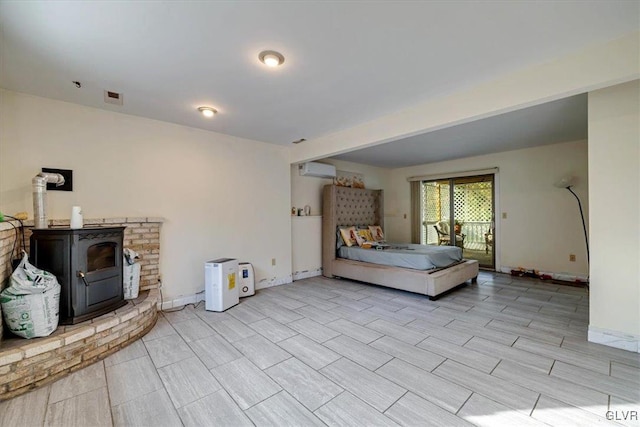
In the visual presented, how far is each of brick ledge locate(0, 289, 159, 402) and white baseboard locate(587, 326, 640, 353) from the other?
427 centimetres

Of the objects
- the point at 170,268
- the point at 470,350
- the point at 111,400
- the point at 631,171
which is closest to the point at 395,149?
the point at 631,171

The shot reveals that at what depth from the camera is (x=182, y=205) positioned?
3523 mm

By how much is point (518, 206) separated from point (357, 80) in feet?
15.1

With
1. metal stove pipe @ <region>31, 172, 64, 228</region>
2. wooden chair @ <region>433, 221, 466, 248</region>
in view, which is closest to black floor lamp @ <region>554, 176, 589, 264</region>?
wooden chair @ <region>433, 221, 466, 248</region>

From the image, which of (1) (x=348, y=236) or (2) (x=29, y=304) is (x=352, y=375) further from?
(1) (x=348, y=236)

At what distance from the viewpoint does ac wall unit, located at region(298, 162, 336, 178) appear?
4883 mm

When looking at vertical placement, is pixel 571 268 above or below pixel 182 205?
below

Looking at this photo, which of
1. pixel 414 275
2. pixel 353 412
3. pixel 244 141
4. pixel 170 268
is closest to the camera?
pixel 353 412

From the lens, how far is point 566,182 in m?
4.23

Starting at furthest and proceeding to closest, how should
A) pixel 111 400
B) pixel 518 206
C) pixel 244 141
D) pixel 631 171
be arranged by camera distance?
pixel 518 206 < pixel 244 141 < pixel 631 171 < pixel 111 400

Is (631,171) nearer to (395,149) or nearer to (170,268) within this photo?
(395,149)

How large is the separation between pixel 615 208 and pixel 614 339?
1152 millimetres

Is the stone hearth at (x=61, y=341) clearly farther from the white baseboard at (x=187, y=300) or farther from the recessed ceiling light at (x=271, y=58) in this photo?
the recessed ceiling light at (x=271, y=58)

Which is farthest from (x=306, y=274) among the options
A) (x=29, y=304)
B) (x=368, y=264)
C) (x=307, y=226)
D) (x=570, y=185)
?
(x=570, y=185)
